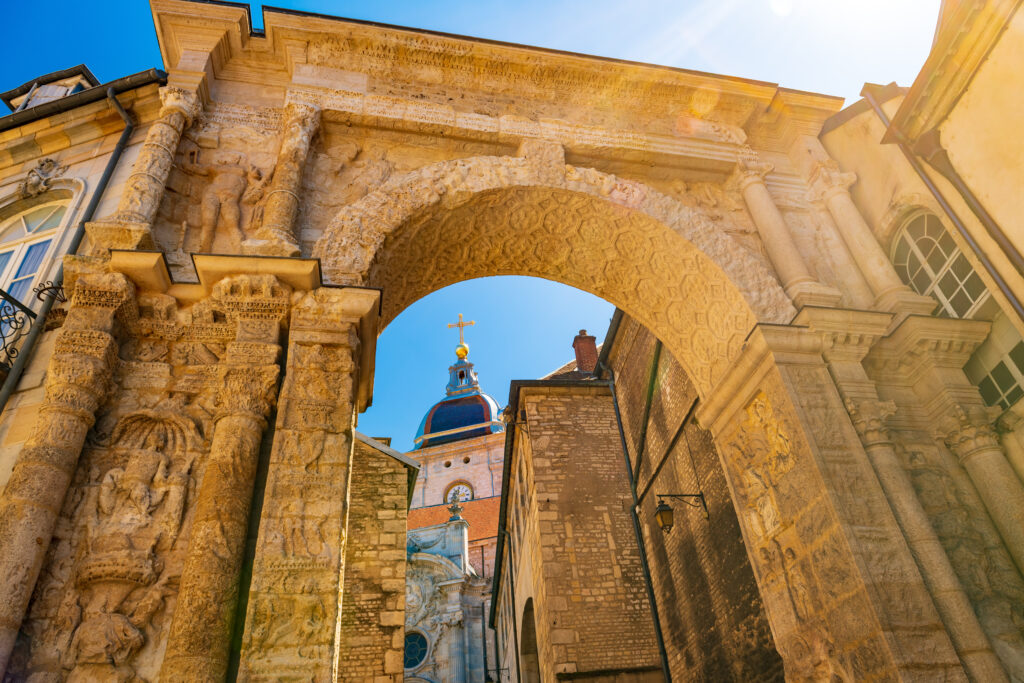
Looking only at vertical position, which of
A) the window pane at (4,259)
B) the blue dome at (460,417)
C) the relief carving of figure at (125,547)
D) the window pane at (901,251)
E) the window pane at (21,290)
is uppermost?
the blue dome at (460,417)

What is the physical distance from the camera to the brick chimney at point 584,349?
55.1 feet

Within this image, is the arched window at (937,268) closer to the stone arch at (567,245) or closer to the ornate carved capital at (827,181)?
the ornate carved capital at (827,181)

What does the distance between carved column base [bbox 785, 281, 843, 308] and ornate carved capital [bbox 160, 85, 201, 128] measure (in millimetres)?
5759

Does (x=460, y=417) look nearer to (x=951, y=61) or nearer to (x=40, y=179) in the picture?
(x=40, y=179)

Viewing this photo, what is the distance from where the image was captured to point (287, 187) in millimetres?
5309

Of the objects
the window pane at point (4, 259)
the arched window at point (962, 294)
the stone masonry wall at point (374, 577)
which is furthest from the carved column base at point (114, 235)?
the arched window at point (962, 294)

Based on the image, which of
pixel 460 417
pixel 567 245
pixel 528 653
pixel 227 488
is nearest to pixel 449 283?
pixel 567 245

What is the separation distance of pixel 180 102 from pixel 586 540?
30.7 ft

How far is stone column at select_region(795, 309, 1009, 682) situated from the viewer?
3.84m

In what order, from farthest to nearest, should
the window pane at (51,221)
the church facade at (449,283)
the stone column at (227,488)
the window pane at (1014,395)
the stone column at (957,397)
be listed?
1. the window pane at (51,221)
2. the window pane at (1014,395)
3. the stone column at (957,397)
4. the church facade at (449,283)
5. the stone column at (227,488)

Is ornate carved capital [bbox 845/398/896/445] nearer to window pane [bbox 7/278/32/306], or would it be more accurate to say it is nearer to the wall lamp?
the wall lamp

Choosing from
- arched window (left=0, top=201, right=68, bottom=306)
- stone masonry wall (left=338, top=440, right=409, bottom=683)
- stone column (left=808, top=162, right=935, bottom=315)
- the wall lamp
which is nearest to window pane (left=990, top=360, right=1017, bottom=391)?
stone column (left=808, top=162, right=935, bottom=315)

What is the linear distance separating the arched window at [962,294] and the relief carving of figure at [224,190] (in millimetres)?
6332

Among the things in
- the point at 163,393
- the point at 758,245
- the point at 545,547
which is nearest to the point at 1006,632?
the point at 758,245
